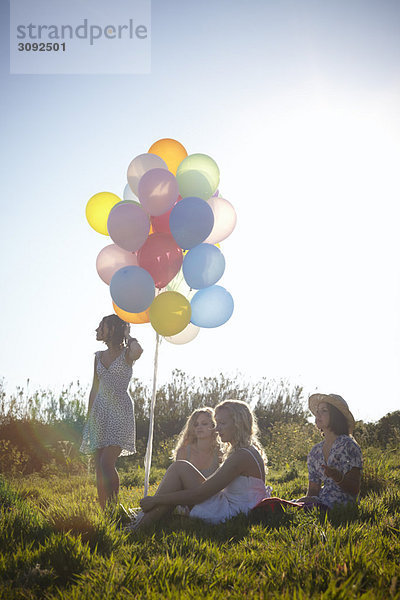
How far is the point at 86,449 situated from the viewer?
413cm

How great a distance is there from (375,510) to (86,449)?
2.45 m

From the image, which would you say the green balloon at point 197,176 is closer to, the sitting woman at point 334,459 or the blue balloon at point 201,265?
the blue balloon at point 201,265

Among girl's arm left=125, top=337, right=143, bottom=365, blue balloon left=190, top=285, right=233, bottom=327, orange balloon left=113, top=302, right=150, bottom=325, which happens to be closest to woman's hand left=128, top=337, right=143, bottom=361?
girl's arm left=125, top=337, right=143, bottom=365

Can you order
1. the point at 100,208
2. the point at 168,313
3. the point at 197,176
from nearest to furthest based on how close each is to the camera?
the point at 168,313, the point at 197,176, the point at 100,208

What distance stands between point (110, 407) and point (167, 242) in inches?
60.9

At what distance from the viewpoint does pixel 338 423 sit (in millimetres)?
4098

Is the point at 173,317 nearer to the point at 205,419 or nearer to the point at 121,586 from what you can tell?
the point at 205,419

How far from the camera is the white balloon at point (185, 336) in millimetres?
4570

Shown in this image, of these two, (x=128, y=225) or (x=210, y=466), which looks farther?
(x=210, y=466)

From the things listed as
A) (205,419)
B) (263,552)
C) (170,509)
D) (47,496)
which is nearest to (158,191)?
(205,419)

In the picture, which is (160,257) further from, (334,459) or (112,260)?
(334,459)

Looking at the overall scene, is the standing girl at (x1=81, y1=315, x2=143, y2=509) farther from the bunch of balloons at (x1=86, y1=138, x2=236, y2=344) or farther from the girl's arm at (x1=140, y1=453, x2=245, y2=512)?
the girl's arm at (x1=140, y1=453, x2=245, y2=512)

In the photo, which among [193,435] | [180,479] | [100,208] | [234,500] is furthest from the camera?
[193,435]

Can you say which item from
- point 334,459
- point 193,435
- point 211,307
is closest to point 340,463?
point 334,459
